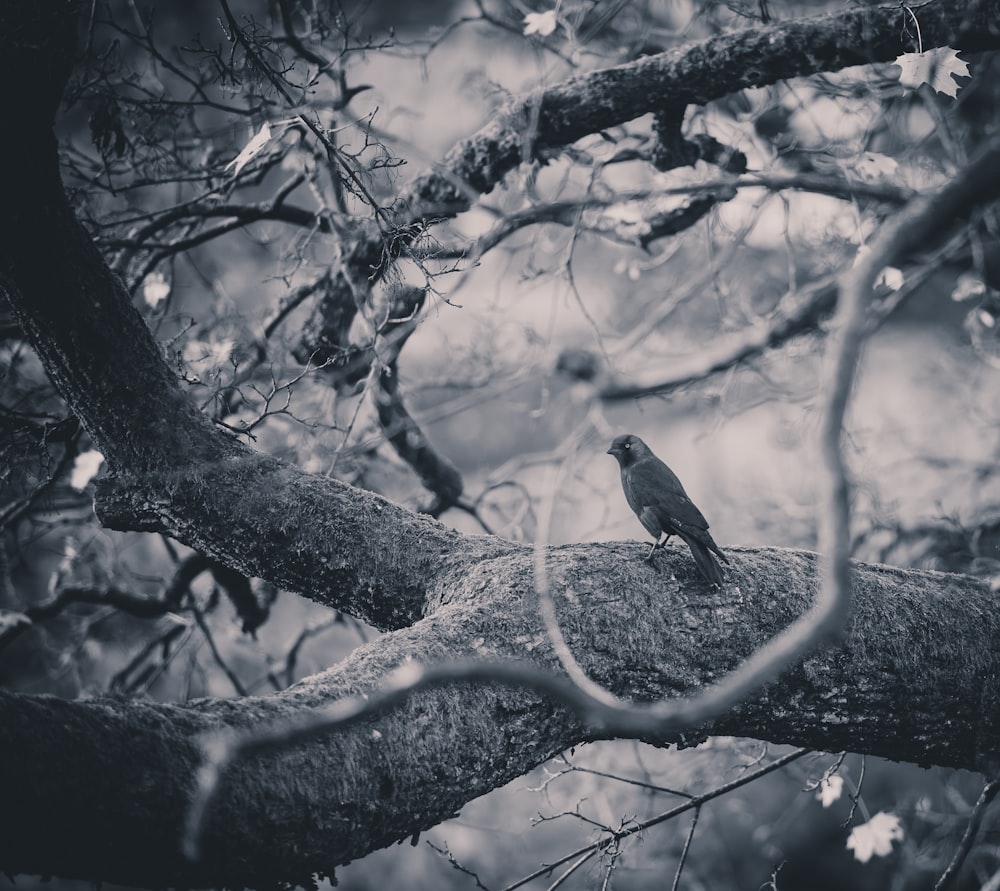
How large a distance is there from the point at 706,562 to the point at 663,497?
0.45 m

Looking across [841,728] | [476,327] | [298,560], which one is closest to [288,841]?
[298,560]

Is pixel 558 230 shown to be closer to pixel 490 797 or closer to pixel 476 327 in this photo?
pixel 476 327

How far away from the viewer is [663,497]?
3.02 meters

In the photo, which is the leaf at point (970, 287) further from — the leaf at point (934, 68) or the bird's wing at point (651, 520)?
the bird's wing at point (651, 520)

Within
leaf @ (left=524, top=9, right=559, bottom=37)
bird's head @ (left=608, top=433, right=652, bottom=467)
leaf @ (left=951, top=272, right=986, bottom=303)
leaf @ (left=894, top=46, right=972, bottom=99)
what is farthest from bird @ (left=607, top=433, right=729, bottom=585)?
Result: leaf @ (left=951, top=272, right=986, bottom=303)

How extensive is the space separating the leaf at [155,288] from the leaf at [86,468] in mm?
803

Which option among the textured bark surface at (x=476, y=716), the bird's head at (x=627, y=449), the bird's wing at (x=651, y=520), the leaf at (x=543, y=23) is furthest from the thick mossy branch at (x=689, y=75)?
the textured bark surface at (x=476, y=716)

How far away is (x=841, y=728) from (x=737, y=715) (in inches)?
13.9

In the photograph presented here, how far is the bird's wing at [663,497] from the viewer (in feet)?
9.07

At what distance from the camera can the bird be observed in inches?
103

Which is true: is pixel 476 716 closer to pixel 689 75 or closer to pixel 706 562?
Answer: pixel 706 562

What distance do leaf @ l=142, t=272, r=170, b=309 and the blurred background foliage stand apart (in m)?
0.03

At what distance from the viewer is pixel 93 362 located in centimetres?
262

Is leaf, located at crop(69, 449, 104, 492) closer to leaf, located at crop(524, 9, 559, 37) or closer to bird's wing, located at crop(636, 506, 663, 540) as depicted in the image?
bird's wing, located at crop(636, 506, 663, 540)
